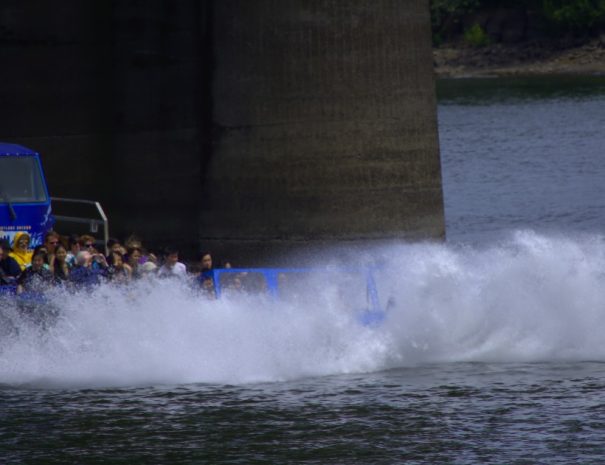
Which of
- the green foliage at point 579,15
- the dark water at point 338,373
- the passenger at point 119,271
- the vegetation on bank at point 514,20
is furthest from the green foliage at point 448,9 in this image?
the passenger at point 119,271

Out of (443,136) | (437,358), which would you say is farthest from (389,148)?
(443,136)

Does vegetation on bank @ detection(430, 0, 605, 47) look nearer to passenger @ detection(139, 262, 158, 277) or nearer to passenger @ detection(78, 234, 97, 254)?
passenger @ detection(78, 234, 97, 254)

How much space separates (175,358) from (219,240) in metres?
5.69

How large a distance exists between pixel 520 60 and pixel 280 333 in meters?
96.9

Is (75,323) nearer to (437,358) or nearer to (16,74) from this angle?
(437,358)

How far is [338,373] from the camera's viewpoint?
863 inches

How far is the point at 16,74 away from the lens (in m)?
28.1

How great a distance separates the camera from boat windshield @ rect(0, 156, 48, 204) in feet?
82.3

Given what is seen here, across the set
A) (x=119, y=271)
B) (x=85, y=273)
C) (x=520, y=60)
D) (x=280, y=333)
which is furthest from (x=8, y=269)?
(x=520, y=60)

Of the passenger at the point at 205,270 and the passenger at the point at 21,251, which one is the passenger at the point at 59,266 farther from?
the passenger at the point at 205,270

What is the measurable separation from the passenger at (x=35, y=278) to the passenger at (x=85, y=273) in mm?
355

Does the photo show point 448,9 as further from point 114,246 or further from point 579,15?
point 114,246

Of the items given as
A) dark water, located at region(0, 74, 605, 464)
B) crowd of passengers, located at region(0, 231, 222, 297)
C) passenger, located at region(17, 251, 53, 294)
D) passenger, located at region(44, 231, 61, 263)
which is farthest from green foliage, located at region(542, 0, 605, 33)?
passenger, located at region(17, 251, 53, 294)

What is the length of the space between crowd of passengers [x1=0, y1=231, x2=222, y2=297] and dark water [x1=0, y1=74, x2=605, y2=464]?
42 centimetres
